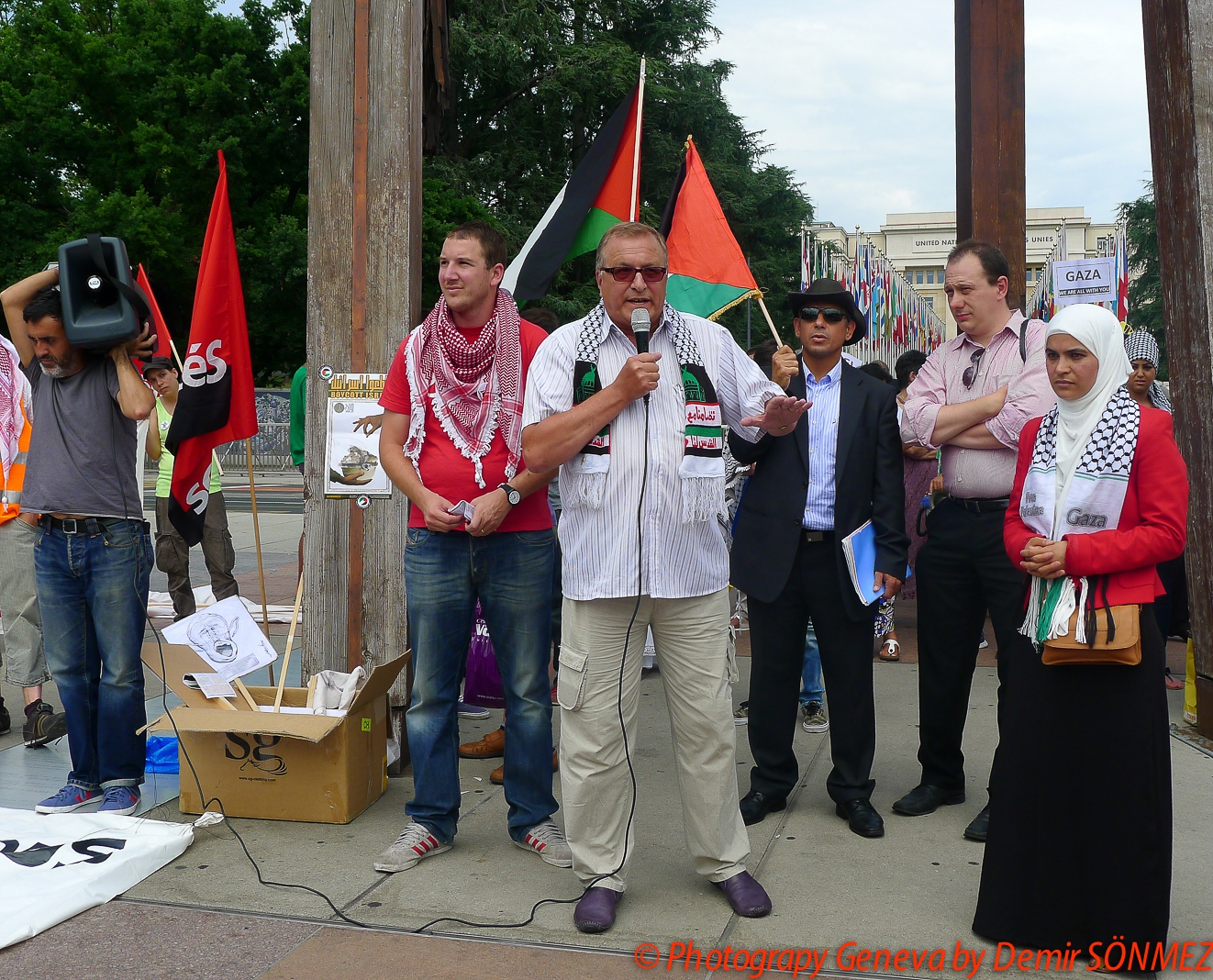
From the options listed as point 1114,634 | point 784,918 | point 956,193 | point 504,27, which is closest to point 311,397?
point 784,918

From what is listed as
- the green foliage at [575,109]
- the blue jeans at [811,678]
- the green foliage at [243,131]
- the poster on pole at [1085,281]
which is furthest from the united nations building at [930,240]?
the blue jeans at [811,678]

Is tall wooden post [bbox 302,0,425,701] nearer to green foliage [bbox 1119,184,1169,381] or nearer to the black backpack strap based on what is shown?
the black backpack strap

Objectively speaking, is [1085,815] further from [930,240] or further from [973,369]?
[930,240]

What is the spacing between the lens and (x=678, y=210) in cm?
563

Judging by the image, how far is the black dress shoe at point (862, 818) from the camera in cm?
410

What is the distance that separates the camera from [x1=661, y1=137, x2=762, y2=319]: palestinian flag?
17.2 feet

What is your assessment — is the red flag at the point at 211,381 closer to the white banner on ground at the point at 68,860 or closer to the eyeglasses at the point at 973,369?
the white banner on ground at the point at 68,860

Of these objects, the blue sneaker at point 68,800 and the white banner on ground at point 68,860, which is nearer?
the white banner on ground at point 68,860

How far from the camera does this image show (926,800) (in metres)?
4.35

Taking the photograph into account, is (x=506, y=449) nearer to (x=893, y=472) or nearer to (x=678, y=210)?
(x=893, y=472)

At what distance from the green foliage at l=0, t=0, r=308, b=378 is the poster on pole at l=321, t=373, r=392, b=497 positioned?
23.5 m

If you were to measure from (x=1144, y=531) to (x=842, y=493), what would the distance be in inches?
53.7

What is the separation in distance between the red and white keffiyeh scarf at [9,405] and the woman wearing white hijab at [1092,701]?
15.3ft

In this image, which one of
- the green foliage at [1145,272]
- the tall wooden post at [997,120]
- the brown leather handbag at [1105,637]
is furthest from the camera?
the green foliage at [1145,272]
